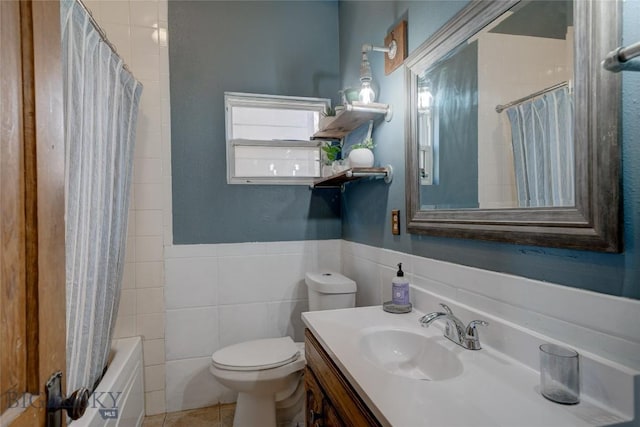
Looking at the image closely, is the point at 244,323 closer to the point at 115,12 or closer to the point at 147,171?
the point at 147,171

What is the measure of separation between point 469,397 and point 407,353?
0.44m

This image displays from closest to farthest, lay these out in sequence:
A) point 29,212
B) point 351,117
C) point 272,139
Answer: point 29,212, point 351,117, point 272,139

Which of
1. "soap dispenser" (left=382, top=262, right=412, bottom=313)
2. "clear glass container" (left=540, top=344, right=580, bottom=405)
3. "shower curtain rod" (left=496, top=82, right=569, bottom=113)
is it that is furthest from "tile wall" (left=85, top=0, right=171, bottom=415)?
"clear glass container" (left=540, top=344, right=580, bottom=405)

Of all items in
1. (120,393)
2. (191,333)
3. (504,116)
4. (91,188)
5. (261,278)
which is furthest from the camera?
(261,278)

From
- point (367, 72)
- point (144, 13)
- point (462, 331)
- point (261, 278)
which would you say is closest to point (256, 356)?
point (261, 278)

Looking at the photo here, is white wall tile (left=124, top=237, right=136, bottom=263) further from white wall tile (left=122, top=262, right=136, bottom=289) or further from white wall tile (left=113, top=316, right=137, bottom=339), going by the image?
white wall tile (left=113, top=316, right=137, bottom=339)

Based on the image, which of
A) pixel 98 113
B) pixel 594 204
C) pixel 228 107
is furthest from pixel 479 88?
pixel 228 107

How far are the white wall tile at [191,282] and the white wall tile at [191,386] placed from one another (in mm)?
365

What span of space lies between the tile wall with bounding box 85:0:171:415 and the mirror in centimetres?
150

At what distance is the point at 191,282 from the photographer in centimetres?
216

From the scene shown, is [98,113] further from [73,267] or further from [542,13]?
[542,13]

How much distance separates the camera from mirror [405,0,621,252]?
2.49 feet

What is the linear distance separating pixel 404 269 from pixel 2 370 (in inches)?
53.1

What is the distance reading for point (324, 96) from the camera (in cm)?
243
